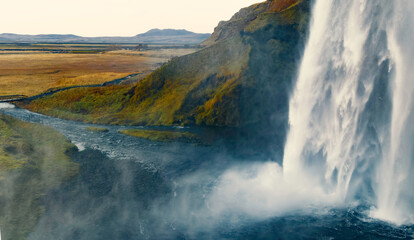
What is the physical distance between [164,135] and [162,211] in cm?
3046

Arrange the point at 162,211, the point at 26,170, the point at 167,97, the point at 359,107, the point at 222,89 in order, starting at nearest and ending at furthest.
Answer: the point at 162,211 < the point at 359,107 < the point at 26,170 < the point at 222,89 < the point at 167,97

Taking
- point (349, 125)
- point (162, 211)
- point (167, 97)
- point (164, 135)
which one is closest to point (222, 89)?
point (167, 97)

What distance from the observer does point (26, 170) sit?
43.8 meters

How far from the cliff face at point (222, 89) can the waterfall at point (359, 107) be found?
24.0 m

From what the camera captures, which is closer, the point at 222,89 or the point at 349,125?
the point at 349,125

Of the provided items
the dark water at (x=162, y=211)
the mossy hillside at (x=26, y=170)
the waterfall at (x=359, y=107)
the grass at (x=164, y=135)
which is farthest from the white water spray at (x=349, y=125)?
the mossy hillside at (x=26, y=170)

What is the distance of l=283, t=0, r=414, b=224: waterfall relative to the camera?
33.1 m

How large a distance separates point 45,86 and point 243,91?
285 ft

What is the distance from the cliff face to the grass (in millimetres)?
7509

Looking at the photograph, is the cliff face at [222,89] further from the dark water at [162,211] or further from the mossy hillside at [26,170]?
the dark water at [162,211]

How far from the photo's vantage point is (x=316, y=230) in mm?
30469

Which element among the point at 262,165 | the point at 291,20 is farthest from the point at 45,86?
the point at 262,165

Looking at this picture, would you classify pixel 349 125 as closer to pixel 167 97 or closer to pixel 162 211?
pixel 162 211

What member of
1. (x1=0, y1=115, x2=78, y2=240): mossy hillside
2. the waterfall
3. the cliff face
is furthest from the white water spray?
the cliff face
